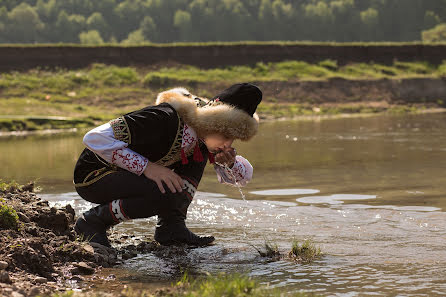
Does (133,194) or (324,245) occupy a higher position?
(133,194)

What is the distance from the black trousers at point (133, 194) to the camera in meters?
5.14

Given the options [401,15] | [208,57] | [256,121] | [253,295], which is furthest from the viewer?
[401,15]

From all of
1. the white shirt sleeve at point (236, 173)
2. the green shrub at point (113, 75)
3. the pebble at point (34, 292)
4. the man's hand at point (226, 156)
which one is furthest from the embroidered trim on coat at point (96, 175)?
the green shrub at point (113, 75)

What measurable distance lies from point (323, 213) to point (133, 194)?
2153 millimetres

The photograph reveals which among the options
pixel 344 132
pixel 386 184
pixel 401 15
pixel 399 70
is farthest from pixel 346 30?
pixel 386 184

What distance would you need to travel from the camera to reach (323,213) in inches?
263

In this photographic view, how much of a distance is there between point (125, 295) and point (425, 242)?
8.48 feet

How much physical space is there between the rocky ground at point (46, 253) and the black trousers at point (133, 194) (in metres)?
0.31

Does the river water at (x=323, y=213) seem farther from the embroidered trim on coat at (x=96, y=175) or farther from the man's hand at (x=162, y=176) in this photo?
the embroidered trim on coat at (x=96, y=175)

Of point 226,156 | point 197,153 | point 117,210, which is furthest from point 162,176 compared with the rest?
point 226,156

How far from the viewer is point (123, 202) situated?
5195mm

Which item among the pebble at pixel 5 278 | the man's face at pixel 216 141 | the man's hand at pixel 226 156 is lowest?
the pebble at pixel 5 278

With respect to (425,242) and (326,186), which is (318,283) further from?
(326,186)

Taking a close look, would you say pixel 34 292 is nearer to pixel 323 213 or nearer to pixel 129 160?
pixel 129 160
